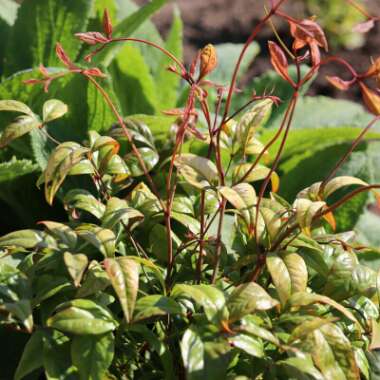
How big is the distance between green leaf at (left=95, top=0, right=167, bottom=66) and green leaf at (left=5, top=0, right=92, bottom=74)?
0.39 feet

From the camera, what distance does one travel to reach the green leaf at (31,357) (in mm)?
1226

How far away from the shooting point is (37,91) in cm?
202

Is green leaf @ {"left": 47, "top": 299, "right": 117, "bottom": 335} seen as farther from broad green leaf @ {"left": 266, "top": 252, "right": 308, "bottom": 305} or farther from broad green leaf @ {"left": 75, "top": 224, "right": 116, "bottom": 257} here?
broad green leaf @ {"left": 266, "top": 252, "right": 308, "bottom": 305}

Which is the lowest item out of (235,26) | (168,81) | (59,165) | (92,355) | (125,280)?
(235,26)

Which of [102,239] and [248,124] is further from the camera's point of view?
[248,124]

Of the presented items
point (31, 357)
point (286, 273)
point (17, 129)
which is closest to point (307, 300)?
point (286, 273)

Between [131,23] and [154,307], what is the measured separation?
116cm

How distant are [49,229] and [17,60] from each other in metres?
1.15

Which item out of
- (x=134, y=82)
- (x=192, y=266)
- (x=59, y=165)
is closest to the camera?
(x=59, y=165)

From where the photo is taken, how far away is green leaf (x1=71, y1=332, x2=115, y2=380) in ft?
3.94

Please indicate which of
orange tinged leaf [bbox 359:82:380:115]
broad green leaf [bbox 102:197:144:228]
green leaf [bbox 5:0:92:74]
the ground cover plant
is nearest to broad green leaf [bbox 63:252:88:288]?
→ the ground cover plant

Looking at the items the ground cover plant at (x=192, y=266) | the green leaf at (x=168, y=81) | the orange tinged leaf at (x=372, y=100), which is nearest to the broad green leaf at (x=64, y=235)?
the ground cover plant at (x=192, y=266)

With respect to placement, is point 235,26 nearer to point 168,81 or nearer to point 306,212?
point 168,81

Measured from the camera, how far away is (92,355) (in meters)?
1.21
